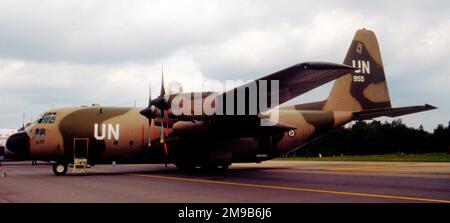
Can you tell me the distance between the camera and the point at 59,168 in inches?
751

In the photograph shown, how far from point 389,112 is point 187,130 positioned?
36.1ft

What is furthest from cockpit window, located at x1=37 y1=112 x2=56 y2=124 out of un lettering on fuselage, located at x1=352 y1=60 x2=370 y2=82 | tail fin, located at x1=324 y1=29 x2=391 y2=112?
un lettering on fuselage, located at x1=352 y1=60 x2=370 y2=82

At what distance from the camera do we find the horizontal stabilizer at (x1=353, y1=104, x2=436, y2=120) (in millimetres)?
20938

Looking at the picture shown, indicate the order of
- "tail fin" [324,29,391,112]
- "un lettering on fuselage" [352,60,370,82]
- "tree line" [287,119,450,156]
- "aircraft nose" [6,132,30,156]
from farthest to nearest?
1. "tree line" [287,119,450,156]
2. "un lettering on fuselage" [352,60,370,82]
3. "tail fin" [324,29,391,112]
4. "aircraft nose" [6,132,30,156]

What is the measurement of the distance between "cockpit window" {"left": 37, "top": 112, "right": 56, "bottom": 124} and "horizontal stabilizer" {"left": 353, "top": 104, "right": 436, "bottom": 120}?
1611 centimetres

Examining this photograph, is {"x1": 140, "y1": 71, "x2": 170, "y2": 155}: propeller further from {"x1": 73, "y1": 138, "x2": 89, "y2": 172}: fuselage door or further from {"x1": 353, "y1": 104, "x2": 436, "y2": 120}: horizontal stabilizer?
{"x1": 353, "y1": 104, "x2": 436, "y2": 120}: horizontal stabilizer

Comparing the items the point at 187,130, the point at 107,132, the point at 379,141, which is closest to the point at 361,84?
the point at 187,130

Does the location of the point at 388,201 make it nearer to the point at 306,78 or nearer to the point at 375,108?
the point at 306,78

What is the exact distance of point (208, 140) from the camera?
65.5 ft

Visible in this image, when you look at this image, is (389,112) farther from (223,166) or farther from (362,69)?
(223,166)

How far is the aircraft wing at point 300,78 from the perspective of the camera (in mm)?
13273
